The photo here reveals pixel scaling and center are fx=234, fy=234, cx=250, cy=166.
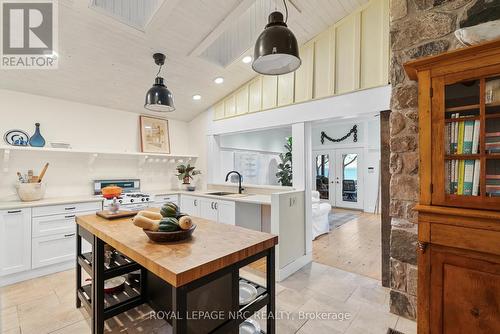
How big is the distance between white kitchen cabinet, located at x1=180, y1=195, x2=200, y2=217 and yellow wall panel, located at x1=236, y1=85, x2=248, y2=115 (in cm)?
172

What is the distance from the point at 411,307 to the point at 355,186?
5325mm

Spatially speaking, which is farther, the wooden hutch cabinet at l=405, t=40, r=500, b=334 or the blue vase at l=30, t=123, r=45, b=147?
the blue vase at l=30, t=123, r=45, b=147

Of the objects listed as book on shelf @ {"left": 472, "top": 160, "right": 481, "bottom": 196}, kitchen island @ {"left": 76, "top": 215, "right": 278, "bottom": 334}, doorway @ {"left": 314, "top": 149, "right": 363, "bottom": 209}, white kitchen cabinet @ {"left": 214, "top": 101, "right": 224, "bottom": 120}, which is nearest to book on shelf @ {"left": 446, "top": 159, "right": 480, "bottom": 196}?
book on shelf @ {"left": 472, "top": 160, "right": 481, "bottom": 196}

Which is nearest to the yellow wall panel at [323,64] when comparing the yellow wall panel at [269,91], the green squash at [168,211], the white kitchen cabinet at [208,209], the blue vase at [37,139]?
the yellow wall panel at [269,91]

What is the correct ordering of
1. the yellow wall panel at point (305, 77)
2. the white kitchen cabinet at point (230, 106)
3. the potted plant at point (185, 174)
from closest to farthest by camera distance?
the yellow wall panel at point (305, 77)
the white kitchen cabinet at point (230, 106)
the potted plant at point (185, 174)

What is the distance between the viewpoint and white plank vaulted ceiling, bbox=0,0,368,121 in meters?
2.44

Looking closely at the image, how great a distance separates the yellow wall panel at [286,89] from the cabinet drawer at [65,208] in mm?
3077

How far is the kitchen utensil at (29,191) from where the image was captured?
2.96 meters

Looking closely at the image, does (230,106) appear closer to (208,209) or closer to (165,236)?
(208,209)

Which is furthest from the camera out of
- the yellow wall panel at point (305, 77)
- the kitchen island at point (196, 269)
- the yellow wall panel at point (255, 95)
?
the yellow wall panel at point (255, 95)

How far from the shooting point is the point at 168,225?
1.32m

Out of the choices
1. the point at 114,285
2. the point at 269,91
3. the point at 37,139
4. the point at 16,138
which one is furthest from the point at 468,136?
the point at 16,138

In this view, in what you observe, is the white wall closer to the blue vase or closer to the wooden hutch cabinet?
the blue vase

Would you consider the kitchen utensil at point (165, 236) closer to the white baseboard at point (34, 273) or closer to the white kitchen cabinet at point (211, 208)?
the white kitchen cabinet at point (211, 208)
